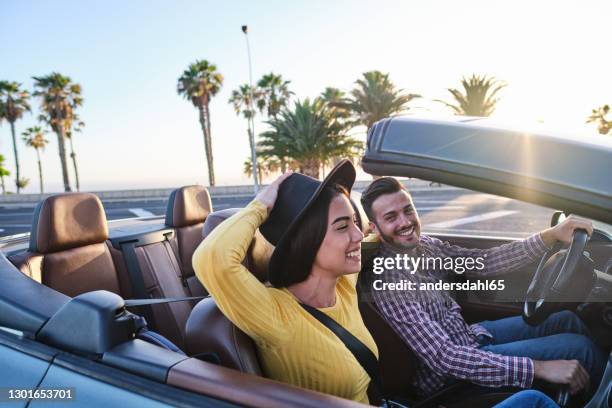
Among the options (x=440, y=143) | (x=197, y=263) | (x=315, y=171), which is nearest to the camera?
(x=440, y=143)

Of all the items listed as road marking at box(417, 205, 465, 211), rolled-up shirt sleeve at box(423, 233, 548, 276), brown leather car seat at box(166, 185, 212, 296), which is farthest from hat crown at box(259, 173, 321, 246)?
road marking at box(417, 205, 465, 211)

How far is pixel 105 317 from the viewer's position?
4.69 ft

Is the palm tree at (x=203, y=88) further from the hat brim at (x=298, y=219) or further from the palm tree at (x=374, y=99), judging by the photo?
the hat brim at (x=298, y=219)

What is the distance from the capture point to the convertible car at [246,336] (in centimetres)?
112

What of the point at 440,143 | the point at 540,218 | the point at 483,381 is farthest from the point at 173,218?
the point at 540,218

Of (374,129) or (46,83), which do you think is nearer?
(374,129)

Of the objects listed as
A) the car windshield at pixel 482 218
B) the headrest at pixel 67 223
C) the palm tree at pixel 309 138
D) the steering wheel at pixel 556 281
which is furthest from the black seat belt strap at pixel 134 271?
the palm tree at pixel 309 138

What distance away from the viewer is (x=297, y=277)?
182cm

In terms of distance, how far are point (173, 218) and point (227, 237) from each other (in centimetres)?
272

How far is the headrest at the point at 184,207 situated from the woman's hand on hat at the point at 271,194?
2468mm

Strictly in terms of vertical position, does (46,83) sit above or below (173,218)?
above

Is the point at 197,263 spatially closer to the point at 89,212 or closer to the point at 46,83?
the point at 89,212

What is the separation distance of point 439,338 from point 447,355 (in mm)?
75

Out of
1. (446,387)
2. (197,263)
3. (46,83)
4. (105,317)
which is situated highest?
(46,83)
